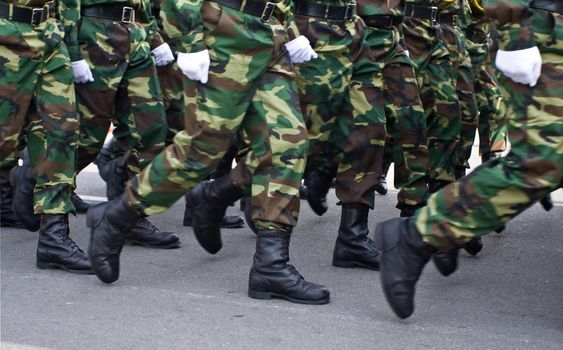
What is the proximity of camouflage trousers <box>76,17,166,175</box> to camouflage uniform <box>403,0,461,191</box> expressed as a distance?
1387mm

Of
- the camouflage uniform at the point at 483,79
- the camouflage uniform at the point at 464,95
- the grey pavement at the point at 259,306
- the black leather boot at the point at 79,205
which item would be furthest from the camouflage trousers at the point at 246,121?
the camouflage uniform at the point at 483,79

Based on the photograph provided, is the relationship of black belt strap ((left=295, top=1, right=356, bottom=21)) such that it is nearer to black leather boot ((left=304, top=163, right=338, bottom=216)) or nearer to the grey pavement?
the grey pavement

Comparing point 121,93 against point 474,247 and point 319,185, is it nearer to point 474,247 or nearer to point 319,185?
point 319,185

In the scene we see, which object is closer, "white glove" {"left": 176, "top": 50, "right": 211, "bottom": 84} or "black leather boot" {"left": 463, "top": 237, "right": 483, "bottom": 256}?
"white glove" {"left": 176, "top": 50, "right": 211, "bottom": 84}

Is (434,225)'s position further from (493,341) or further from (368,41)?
(368,41)

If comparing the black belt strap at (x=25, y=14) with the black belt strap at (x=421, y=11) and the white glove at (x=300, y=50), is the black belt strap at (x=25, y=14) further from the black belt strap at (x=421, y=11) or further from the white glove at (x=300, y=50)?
the black belt strap at (x=421, y=11)

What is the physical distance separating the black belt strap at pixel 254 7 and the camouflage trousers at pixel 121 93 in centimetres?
128

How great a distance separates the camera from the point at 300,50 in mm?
4746

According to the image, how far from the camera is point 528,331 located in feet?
13.5

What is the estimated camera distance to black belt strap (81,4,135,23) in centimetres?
552

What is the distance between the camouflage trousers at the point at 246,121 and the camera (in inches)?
173

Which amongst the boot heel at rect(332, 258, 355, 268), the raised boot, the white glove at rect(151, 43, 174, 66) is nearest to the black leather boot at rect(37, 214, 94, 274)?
the raised boot

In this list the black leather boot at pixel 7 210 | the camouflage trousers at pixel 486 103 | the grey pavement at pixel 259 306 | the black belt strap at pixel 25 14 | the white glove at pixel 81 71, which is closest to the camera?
the grey pavement at pixel 259 306

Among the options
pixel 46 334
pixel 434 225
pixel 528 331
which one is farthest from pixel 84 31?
pixel 528 331
